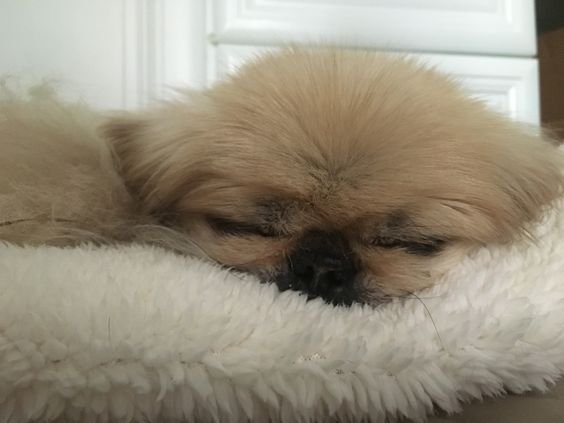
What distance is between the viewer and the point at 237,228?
880 millimetres

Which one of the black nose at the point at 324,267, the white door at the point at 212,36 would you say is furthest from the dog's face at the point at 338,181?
the white door at the point at 212,36

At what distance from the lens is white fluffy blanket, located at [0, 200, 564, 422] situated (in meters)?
0.52

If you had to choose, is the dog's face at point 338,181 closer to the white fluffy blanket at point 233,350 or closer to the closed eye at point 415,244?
the closed eye at point 415,244

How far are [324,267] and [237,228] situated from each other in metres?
0.12

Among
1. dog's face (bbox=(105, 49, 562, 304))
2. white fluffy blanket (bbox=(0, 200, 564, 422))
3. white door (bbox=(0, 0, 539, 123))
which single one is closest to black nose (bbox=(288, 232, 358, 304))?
dog's face (bbox=(105, 49, 562, 304))

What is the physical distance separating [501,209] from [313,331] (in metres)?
0.42

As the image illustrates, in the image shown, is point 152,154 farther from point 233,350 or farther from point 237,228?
point 233,350

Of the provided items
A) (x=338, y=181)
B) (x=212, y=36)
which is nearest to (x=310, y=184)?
(x=338, y=181)

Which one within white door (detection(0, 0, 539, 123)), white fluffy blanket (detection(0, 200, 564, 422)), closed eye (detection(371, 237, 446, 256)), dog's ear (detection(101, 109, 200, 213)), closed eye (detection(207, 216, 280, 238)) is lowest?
white fluffy blanket (detection(0, 200, 564, 422))

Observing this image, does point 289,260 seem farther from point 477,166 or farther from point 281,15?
point 281,15

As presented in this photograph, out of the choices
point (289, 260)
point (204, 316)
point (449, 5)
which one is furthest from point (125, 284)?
point (449, 5)

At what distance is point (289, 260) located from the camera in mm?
860

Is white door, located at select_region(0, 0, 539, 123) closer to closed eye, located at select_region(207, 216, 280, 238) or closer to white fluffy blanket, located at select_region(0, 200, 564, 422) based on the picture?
closed eye, located at select_region(207, 216, 280, 238)

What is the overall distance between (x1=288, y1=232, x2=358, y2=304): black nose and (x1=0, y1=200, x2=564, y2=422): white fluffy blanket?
18cm
